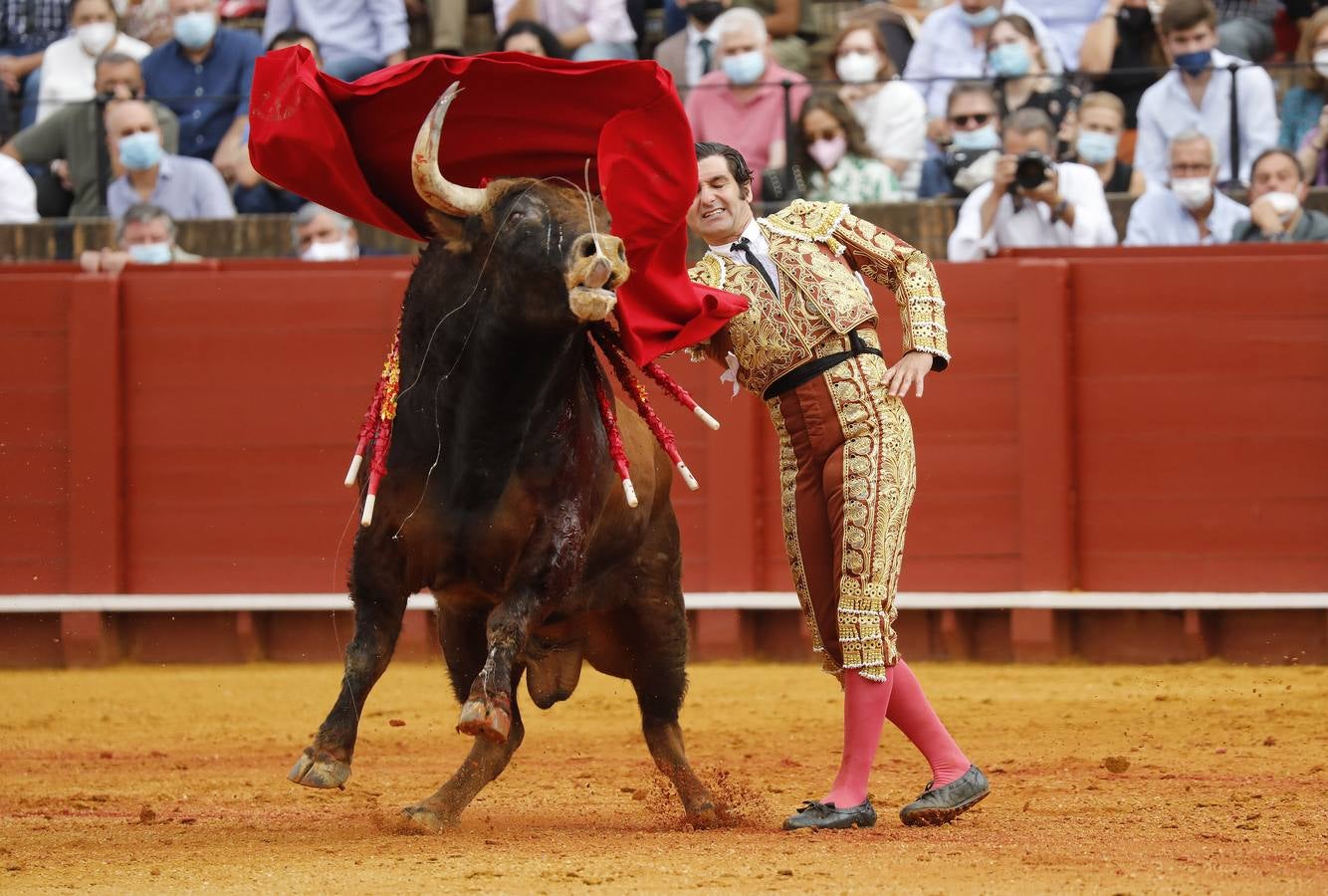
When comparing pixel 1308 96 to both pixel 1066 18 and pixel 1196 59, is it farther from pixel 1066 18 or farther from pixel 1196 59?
pixel 1066 18

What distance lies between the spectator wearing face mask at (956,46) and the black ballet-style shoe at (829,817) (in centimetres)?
488

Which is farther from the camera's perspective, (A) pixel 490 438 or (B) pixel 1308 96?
(B) pixel 1308 96

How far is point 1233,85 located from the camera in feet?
28.1

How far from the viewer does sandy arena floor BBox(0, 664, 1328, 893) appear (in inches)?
160

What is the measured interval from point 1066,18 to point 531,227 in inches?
228

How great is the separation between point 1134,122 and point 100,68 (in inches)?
183

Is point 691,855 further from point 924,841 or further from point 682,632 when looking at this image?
point 682,632

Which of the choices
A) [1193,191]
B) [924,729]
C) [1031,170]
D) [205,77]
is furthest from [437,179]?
[205,77]

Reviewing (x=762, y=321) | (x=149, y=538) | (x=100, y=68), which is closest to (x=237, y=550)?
(x=149, y=538)

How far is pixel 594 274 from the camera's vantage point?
420 centimetres

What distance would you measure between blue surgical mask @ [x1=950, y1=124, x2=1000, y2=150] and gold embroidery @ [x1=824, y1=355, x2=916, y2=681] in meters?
4.17

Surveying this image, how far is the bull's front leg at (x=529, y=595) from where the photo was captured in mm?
4246

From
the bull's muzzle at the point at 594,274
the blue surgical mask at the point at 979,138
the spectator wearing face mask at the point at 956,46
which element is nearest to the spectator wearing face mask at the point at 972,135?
the blue surgical mask at the point at 979,138

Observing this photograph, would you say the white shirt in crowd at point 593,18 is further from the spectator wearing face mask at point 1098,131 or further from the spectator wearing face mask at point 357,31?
the spectator wearing face mask at point 1098,131
